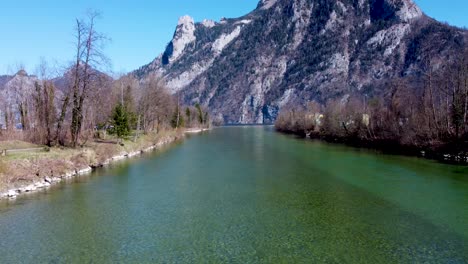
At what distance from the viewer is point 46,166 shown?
28.5 metres

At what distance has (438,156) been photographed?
45219 mm

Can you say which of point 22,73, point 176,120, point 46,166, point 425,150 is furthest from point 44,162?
point 176,120

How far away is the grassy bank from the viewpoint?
24328 millimetres

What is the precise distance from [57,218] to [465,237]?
1756 centimetres

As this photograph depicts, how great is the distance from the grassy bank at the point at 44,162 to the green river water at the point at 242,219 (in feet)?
5.38

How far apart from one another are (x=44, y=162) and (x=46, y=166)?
0.41m

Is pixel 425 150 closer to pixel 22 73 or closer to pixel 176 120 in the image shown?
pixel 22 73

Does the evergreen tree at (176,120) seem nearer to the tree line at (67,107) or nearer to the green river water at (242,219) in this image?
the tree line at (67,107)

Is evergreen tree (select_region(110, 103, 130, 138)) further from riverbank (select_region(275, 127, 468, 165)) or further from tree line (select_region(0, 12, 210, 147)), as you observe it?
riverbank (select_region(275, 127, 468, 165))

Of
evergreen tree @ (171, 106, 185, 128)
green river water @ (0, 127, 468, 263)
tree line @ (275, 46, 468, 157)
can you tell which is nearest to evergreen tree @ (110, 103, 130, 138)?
green river water @ (0, 127, 468, 263)

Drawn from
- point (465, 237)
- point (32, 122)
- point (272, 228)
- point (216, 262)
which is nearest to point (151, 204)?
point (272, 228)

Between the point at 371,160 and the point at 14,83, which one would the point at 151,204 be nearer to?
the point at 371,160

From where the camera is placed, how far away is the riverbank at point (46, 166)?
2398cm

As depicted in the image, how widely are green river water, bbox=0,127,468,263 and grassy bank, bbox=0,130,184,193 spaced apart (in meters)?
1.64
